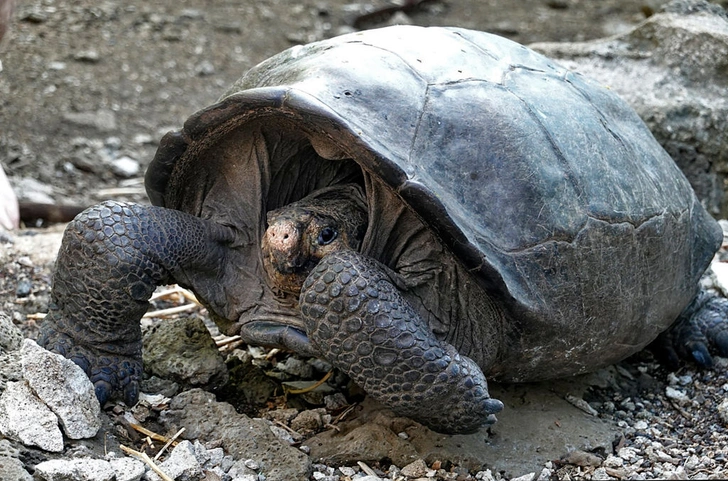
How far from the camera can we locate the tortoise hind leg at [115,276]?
3002mm

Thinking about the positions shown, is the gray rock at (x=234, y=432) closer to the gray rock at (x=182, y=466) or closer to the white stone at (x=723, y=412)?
the gray rock at (x=182, y=466)

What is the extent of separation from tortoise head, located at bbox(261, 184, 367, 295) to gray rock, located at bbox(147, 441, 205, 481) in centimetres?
62

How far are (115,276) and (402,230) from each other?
0.92 meters

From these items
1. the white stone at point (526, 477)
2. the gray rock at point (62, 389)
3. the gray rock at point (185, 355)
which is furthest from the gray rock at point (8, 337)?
the white stone at point (526, 477)

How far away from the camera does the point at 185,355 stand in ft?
11.2

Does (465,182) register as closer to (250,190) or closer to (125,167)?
(250,190)

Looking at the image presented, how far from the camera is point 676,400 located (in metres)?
3.60

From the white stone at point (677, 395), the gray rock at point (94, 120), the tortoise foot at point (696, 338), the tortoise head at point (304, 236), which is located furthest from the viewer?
the gray rock at point (94, 120)

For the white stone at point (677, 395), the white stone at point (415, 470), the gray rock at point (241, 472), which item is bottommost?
A: the white stone at point (677, 395)

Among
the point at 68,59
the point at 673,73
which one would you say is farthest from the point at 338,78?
the point at 68,59

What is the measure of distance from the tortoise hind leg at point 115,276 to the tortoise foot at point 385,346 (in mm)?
580

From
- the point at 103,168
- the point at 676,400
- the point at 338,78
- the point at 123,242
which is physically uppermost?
the point at 338,78

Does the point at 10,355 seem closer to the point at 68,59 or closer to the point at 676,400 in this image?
the point at 676,400

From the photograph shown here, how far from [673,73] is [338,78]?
330 centimetres
